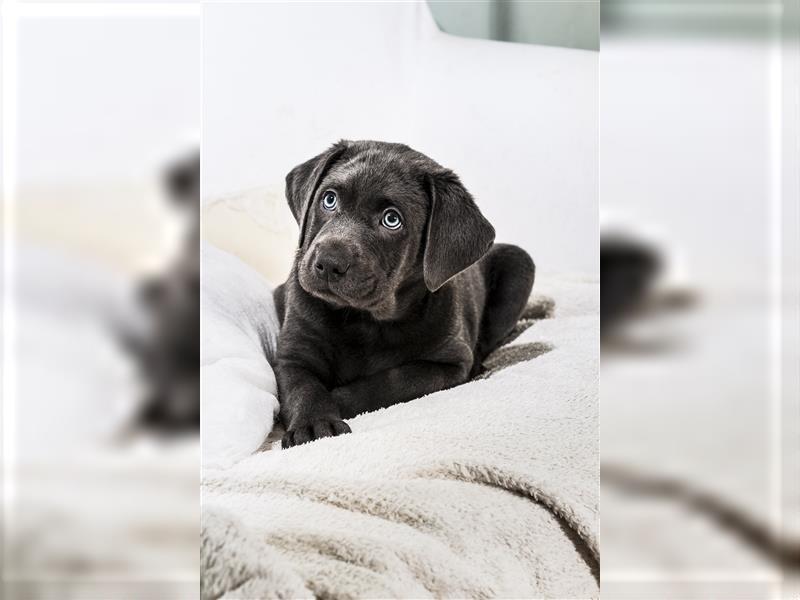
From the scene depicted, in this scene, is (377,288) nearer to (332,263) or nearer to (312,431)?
(332,263)

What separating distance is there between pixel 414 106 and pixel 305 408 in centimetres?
70

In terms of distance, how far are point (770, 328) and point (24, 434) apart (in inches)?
64.9

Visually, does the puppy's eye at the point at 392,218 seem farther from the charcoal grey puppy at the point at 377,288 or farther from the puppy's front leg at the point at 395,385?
the puppy's front leg at the point at 395,385

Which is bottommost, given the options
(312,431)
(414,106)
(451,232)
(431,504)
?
(431,504)

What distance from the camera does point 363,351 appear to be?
5.85ft

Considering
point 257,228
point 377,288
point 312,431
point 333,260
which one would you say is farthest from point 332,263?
point 312,431

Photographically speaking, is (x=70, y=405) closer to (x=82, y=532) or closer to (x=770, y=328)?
(x=82, y=532)

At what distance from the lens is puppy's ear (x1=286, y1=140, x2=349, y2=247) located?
69.2 inches

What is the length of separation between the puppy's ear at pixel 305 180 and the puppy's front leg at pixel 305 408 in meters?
0.29

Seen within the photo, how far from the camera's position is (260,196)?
1777mm

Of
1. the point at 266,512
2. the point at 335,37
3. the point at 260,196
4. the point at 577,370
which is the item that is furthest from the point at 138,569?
the point at 335,37

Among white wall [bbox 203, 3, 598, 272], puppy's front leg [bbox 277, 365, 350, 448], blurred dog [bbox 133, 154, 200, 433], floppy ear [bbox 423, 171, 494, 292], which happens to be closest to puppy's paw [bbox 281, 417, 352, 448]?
puppy's front leg [bbox 277, 365, 350, 448]

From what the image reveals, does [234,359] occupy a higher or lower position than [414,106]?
lower

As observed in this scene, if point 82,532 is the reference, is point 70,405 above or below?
above
